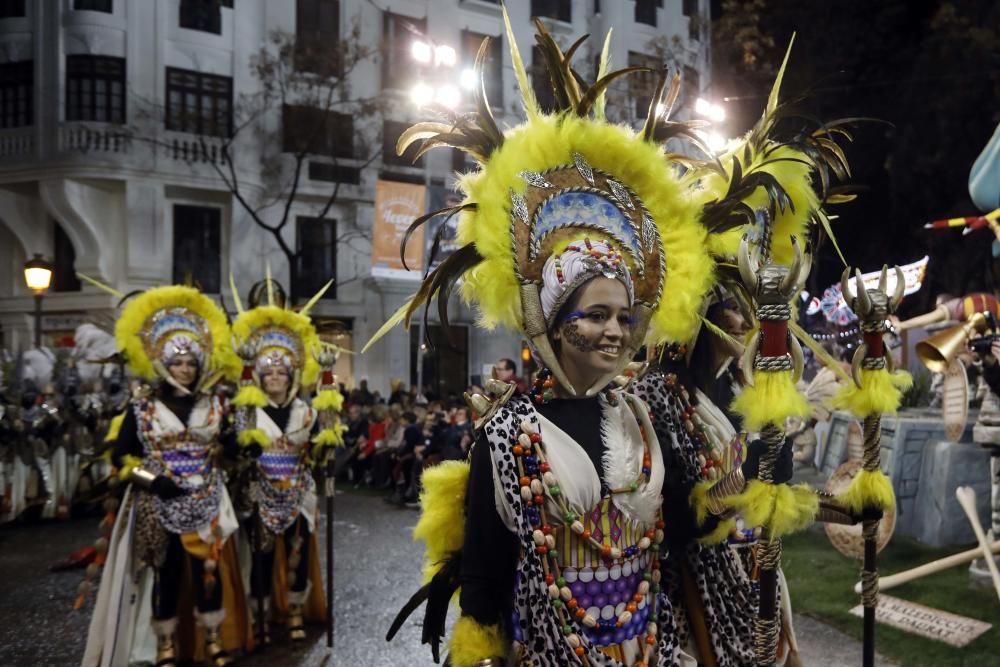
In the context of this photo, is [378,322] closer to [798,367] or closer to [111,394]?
[111,394]

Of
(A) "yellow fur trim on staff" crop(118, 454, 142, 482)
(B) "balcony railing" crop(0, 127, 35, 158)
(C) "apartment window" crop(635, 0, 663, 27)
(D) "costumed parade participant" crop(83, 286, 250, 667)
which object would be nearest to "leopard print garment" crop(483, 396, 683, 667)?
(D) "costumed parade participant" crop(83, 286, 250, 667)

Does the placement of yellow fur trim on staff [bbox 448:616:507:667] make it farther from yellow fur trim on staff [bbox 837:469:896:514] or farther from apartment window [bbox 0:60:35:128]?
apartment window [bbox 0:60:35:128]

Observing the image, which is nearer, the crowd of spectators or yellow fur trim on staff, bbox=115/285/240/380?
yellow fur trim on staff, bbox=115/285/240/380

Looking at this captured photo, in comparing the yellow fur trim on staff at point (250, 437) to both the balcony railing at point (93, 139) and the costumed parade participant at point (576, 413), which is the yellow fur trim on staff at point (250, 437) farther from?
the balcony railing at point (93, 139)

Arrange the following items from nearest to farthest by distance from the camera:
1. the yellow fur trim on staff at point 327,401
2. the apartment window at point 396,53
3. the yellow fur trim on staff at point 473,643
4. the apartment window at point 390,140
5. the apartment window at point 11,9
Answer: the yellow fur trim on staff at point 473,643 → the yellow fur trim on staff at point 327,401 → the apartment window at point 11,9 → the apartment window at point 396,53 → the apartment window at point 390,140

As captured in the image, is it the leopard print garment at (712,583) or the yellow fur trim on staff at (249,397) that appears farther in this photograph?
the yellow fur trim on staff at (249,397)

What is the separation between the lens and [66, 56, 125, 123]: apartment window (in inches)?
661

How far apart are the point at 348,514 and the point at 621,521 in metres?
9.52

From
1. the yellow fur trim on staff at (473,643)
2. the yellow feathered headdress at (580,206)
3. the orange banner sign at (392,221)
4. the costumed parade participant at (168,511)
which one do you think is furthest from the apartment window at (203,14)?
the yellow fur trim on staff at (473,643)

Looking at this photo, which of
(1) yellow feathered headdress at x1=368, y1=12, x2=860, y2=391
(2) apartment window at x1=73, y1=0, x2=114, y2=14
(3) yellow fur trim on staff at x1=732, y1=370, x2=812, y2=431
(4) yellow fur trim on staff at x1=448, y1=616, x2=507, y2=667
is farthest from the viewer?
(2) apartment window at x1=73, y1=0, x2=114, y2=14

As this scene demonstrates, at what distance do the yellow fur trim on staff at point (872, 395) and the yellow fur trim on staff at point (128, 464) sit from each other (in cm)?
466

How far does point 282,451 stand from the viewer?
19.7ft

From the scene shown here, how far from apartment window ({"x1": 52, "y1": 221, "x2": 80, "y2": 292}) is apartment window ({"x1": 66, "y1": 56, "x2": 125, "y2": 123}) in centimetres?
258

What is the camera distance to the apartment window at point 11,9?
53.6 ft
